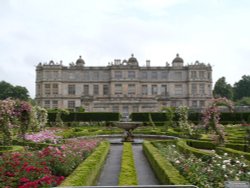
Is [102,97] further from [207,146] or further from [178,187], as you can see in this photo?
[178,187]

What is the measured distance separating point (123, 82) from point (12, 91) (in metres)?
24.8

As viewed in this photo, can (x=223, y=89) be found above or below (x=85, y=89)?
above

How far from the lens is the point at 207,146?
1290cm

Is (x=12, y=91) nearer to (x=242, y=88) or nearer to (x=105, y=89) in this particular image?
(x=105, y=89)

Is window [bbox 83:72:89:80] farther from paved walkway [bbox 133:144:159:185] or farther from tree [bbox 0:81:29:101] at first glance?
paved walkway [bbox 133:144:159:185]

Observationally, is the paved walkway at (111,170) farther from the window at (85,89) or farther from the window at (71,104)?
the window at (85,89)

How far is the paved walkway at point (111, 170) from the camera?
773cm

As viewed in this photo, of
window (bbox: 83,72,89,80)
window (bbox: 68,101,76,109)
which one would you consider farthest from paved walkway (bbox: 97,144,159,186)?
window (bbox: 83,72,89,80)

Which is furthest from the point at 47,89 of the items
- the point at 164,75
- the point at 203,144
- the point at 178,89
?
the point at 203,144

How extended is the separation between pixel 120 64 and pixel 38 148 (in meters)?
40.1

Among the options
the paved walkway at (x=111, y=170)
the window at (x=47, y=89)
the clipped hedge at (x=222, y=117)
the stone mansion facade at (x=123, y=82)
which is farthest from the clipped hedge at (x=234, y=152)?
the window at (x=47, y=89)

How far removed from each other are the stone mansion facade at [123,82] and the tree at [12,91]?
12424 millimetres

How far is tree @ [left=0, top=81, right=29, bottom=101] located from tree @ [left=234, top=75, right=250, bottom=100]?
45.6 metres

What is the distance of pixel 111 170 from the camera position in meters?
9.03
